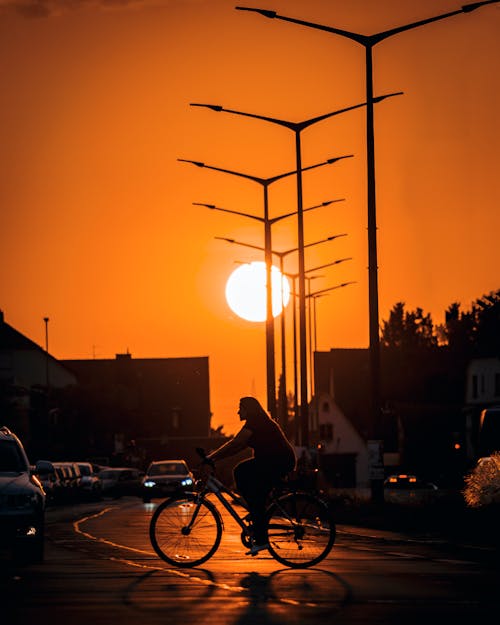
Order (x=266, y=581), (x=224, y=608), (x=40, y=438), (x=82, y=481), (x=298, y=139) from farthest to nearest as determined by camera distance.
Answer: (x=40, y=438)
(x=82, y=481)
(x=298, y=139)
(x=266, y=581)
(x=224, y=608)

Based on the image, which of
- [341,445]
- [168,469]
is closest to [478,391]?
[341,445]

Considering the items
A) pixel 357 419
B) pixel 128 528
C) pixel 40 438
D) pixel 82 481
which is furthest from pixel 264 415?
pixel 357 419

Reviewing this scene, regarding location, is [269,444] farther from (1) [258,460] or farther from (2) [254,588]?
(2) [254,588]

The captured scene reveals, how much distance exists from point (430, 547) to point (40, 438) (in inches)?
3988

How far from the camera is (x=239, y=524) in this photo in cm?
2034

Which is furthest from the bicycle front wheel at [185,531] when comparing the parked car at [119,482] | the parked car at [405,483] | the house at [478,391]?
the house at [478,391]

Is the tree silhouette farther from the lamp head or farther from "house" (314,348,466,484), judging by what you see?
the lamp head

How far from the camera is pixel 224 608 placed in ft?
51.8

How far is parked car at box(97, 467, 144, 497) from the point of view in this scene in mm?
82562

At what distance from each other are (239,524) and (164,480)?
45.2 metres

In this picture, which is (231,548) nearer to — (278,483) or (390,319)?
(278,483)

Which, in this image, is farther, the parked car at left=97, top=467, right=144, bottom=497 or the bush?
the parked car at left=97, top=467, right=144, bottom=497

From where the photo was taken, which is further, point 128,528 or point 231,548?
point 128,528

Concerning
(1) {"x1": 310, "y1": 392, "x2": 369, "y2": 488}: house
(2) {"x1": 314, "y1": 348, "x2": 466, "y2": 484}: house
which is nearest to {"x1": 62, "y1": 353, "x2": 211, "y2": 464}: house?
(1) {"x1": 310, "y1": 392, "x2": 369, "y2": 488}: house
